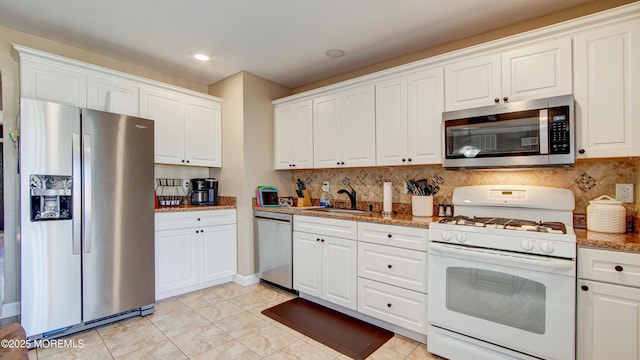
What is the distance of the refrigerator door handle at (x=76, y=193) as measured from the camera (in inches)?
93.4

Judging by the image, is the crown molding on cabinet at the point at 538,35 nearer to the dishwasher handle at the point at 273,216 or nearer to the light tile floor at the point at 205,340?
the dishwasher handle at the point at 273,216

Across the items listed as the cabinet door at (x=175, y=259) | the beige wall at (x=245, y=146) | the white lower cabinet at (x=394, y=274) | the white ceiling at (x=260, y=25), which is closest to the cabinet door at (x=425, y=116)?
the white ceiling at (x=260, y=25)

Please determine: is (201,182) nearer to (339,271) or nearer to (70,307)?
(70,307)

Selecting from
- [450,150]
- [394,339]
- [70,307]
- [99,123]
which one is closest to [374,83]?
[450,150]

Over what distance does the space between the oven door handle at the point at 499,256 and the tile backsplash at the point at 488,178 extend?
2.50 ft

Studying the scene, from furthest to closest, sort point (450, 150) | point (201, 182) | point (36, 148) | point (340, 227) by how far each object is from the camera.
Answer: point (201, 182) → point (340, 227) → point (450, 150) → point (36, 148)

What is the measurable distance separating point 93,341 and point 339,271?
2.06 metres

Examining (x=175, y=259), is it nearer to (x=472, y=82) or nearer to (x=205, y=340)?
(x=205, y=340)

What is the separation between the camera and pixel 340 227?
9.14ft

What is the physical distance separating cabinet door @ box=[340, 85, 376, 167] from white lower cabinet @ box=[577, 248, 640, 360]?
177cm

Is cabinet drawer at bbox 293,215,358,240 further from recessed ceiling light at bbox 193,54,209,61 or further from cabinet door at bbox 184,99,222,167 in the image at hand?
recessed ceiling light at bbox 193,54,209,61

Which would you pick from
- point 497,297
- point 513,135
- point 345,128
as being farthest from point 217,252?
point 513,135

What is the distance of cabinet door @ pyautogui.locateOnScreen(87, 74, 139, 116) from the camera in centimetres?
282

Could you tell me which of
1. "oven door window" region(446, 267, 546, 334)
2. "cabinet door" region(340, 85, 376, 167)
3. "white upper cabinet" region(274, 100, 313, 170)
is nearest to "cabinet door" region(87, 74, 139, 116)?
"white upper cabinet" region(274, 100, 313, 170)
